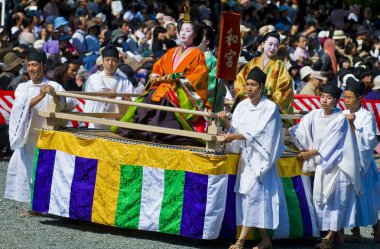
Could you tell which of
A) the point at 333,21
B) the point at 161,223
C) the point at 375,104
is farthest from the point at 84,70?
the point at 333,21

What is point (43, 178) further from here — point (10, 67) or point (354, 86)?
point (10, 67)

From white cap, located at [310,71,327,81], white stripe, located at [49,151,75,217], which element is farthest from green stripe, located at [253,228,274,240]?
white cap, located at [310,71,327,81]

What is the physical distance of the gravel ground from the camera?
8.38m

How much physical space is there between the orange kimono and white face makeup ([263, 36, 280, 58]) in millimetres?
980

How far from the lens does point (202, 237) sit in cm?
839

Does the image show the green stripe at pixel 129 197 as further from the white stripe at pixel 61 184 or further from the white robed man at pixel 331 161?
the white robed man at pixel 331 161

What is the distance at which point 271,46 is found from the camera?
10195 mm

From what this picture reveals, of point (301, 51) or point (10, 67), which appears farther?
point (301, 51)

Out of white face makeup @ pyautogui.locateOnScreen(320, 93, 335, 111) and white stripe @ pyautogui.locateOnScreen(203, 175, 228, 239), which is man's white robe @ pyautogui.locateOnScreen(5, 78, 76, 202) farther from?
white face makeup @ pyautogui.locateOnScreen(320, 93, 335, 111)

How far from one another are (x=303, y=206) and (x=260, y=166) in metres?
0.89

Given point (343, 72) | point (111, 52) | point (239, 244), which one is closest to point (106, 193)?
point (239, 244)

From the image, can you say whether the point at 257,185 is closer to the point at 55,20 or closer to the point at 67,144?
the point at 67,144

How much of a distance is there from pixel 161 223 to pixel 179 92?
130cm

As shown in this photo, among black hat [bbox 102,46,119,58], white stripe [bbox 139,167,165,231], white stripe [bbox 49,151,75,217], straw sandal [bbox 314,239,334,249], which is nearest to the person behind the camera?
white stripe [bbox 139,167,165,231]
